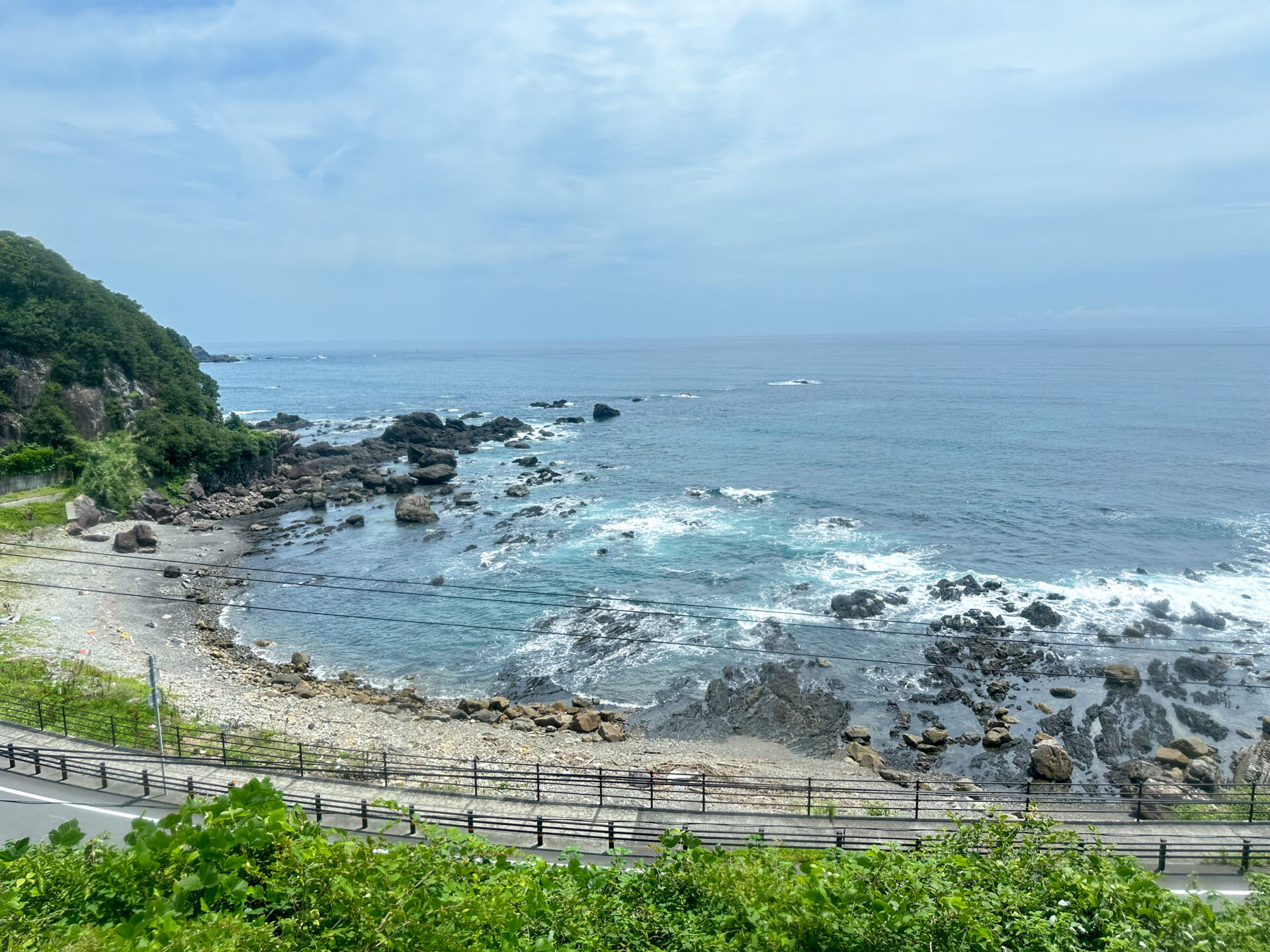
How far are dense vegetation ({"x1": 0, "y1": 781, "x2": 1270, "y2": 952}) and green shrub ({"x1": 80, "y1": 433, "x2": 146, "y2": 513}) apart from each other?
53.3 meters

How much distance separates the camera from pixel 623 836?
1689 cm

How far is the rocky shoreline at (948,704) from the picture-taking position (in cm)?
2772

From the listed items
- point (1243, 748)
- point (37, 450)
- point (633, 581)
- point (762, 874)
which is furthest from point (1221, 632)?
point (37, 450)

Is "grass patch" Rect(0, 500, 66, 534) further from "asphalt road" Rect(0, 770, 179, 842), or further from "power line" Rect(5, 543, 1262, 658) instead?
"asphalt road" Rect(0, 770, 179, 842)

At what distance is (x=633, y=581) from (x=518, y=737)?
56.3ft

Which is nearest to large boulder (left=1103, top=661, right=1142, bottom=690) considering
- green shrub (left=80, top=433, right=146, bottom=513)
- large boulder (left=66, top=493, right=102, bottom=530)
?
large boulder (left=66, top=493, right=102, bottom=530)

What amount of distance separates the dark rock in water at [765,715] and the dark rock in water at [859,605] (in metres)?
7.18

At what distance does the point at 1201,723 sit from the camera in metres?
30.1

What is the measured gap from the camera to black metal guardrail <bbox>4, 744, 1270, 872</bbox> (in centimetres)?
1617

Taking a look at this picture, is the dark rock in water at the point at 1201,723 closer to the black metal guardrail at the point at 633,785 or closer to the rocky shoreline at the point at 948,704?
the rocky shoreline at the point at 948,704

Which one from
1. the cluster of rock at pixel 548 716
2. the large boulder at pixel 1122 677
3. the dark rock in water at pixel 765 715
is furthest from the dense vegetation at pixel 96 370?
the large boulder at pixel 1122 677

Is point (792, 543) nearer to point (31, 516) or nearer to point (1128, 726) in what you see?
point (1128, 726)

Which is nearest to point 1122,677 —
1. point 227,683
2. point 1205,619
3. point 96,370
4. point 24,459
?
point 1205,619

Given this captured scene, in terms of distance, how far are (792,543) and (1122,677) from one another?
21780 millimetres
